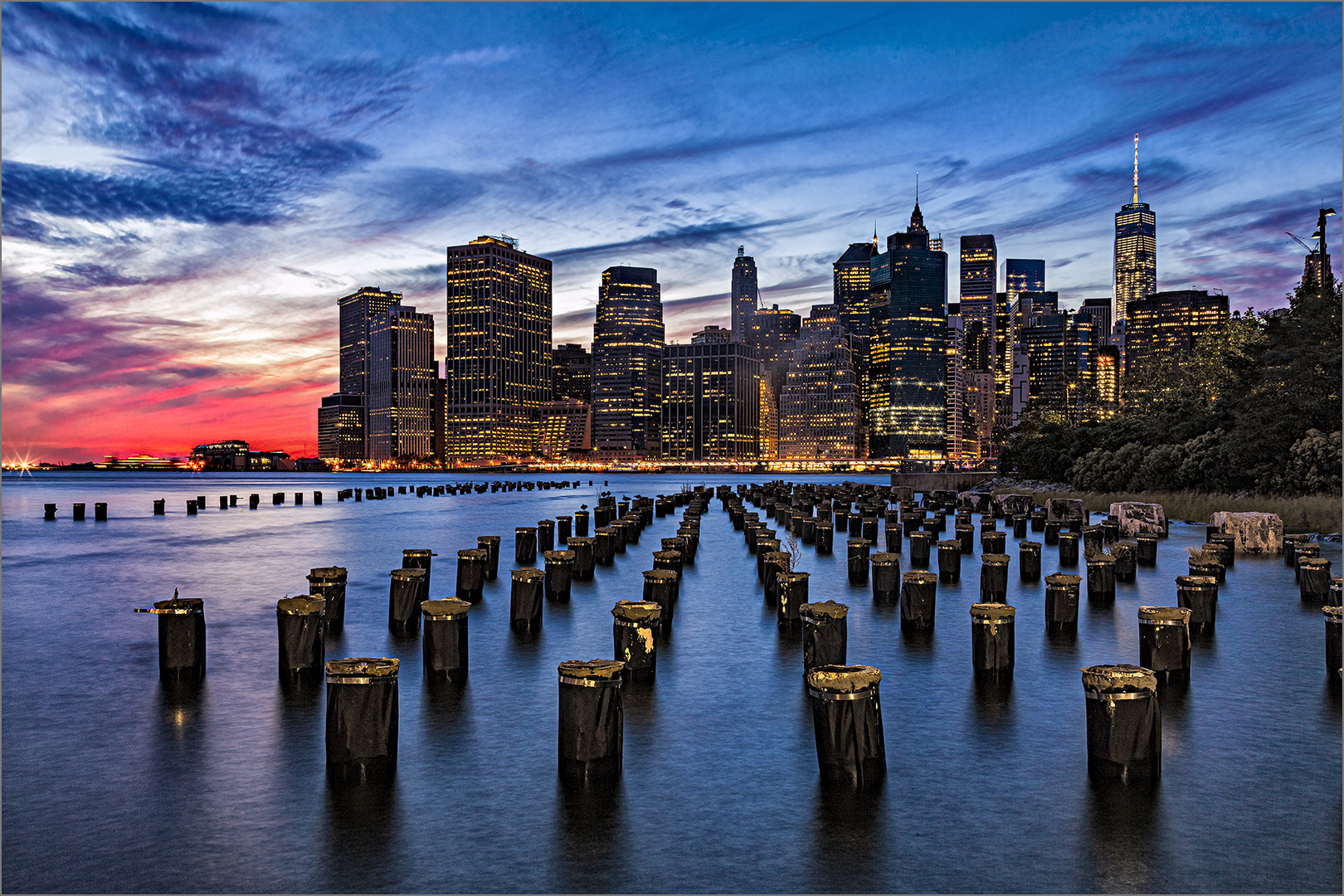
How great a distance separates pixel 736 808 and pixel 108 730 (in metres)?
7.74

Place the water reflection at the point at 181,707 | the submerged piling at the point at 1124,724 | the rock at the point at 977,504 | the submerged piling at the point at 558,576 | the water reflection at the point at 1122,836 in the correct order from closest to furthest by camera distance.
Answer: the water reflection at the point at 1122,836
the submerged piling at the point at 1124,724
the water reflection at the point at 181,707
the submerged piling at the point at 558,576
the rock at the point at 977,504

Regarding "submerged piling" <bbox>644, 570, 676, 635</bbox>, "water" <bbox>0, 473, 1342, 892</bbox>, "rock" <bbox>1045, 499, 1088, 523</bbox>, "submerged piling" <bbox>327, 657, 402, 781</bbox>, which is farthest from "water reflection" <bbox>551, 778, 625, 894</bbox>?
"rock" <bbox>1045, 499, 1088, 523</bbox>

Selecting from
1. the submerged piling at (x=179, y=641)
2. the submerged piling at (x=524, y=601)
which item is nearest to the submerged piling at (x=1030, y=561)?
the submerged piling at (x=524, y=601)

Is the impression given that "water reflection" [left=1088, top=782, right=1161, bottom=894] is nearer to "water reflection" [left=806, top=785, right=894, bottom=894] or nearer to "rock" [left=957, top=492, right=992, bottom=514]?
"water reflection" [left=806, top=785, right=894, bottom=894]

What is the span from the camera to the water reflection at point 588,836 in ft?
23.2

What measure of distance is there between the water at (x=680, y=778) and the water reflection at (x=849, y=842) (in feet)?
0.10

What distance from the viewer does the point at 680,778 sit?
929 cm

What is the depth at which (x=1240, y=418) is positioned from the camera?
154 ft

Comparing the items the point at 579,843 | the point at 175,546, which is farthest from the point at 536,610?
the point at 175,546

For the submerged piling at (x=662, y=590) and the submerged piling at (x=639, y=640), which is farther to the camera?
the submerged piling at (x=662, y=590)

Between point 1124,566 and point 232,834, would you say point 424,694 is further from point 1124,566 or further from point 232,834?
point 1124,566

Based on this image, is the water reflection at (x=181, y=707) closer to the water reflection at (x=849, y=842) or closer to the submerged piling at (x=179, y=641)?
the submerged piling at (x=179, y=641)

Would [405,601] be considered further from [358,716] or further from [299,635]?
[358,716]

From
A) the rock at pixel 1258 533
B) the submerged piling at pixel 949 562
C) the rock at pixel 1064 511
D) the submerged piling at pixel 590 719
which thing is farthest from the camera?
the rock at pixel 1064 511
